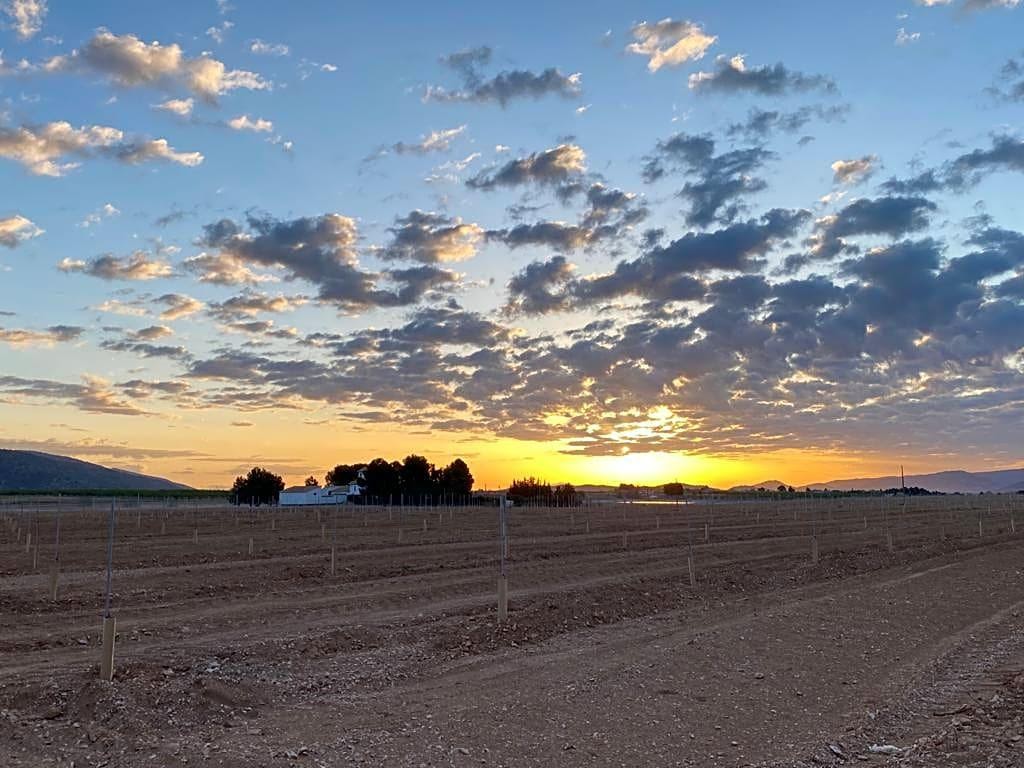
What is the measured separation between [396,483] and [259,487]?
2231 centimetres

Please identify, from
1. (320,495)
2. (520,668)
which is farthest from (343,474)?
(520,668)

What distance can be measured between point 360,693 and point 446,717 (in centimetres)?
181

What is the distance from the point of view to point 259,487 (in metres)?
134

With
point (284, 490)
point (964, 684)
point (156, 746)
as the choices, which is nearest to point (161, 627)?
point (156, 746)

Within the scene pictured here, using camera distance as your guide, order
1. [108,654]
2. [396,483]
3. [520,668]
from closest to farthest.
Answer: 1. [108,654]
2. [520,668]
3. [396,483]

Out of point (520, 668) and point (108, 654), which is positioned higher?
point (108, 654)

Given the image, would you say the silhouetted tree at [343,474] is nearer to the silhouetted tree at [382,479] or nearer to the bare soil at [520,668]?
the silhouetted tree at [382,479]

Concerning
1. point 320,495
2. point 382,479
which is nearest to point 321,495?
point 320,495

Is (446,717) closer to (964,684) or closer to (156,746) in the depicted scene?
(156,746)

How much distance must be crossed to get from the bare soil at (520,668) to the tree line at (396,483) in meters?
96.3

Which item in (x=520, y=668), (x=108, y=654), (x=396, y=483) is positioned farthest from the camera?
(x=396, y=483)

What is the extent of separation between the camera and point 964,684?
43.9 ft

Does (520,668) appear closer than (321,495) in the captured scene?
Yes

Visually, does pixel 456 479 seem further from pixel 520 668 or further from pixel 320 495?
pixel 520 668
